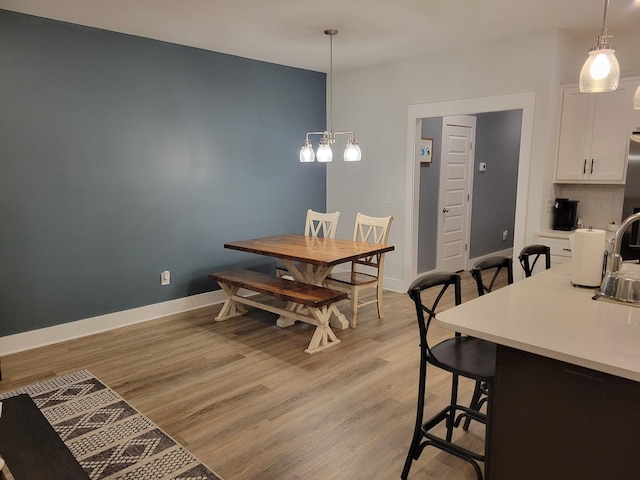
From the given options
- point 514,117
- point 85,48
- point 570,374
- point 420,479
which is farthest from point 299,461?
point 514,117

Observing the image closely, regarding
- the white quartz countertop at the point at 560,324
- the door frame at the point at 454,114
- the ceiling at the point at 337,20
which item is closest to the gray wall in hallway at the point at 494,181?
the door frame at the point at 454,114

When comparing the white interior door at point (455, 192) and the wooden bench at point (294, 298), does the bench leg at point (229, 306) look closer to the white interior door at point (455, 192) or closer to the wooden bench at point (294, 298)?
the wooden bench at point (294, 298)

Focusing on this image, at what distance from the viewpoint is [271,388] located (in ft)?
9.90

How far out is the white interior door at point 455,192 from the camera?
5.78 metres

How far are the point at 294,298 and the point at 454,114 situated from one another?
261 cm

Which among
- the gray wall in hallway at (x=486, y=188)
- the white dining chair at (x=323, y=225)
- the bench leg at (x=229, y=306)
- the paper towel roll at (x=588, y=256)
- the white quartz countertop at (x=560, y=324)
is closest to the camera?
the white quartz countertop at (x=560, y=324)

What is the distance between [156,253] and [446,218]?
3.66 metres

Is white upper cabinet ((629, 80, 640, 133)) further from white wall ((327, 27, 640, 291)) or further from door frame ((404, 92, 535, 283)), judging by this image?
door frame ((404, 92, 535, 283))

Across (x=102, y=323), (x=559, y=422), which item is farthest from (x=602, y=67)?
(x=102, y=323)

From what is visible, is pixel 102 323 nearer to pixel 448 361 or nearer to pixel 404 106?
pixel 448 361

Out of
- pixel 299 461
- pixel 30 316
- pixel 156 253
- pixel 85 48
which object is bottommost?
pixel 299 461

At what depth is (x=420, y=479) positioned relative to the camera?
2.13 m

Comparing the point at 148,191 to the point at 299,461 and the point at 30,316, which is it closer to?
the point at 30,316

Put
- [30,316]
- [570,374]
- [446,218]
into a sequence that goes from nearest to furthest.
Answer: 1. [570,374]
2. [30,316]
3. [446,218]
